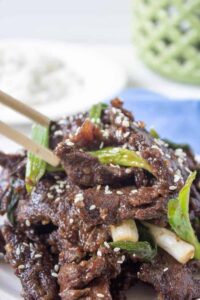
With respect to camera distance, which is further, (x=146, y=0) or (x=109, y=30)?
(x=109, y=30)

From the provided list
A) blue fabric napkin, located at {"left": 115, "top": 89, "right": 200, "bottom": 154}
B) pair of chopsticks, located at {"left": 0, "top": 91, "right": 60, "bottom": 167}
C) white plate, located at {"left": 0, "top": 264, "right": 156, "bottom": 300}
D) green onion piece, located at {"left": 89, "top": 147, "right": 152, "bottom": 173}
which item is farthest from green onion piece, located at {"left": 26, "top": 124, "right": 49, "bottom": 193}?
blue fabric napkin, located at {"left": 115, "top": 89, "right": 200, "bottom": 154}

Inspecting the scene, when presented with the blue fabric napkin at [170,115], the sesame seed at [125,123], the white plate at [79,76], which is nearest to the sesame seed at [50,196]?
the sesame seed at [125,123]

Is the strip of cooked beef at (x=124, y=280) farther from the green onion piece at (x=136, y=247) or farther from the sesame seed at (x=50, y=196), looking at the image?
the sesame seed at (x=50, y=196)

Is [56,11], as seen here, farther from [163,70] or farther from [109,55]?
[163,70]

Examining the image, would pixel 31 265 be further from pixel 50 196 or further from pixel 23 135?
pixel 23 135

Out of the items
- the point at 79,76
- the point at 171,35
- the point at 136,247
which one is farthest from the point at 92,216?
the point at 171,35

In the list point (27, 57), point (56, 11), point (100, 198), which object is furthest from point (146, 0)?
point (100, 198)
